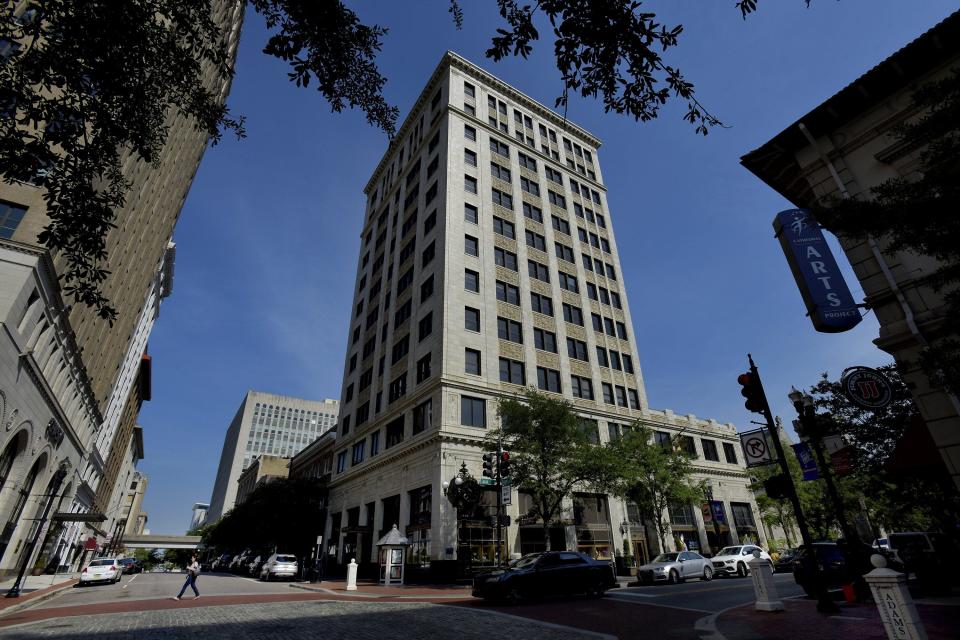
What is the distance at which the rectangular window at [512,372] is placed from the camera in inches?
1320

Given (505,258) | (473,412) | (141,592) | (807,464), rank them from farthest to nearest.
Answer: (505,258)
(473,412)
(141,592)
(807,464)

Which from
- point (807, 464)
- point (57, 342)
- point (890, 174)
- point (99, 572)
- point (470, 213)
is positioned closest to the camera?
point (890, 174)

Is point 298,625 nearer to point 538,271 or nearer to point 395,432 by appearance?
point 395,432

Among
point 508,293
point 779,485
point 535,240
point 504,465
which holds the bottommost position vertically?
point 779,485

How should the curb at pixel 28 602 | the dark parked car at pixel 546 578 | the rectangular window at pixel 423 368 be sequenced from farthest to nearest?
1. the rectangular window at pixel 423 368
2. the dark parked car at pixel 546 578
3. the curb at pixel 28 602

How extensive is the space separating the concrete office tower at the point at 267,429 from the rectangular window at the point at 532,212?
3957 inches

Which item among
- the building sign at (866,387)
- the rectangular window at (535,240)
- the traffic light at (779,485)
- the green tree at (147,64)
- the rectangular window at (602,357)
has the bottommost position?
the traffic light at (779,485)

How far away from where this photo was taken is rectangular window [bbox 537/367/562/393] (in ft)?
114

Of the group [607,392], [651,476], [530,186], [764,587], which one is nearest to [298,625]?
[764,587]

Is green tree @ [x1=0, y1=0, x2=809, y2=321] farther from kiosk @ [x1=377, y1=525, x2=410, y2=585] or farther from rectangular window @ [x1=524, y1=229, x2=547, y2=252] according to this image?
rectangular window @ [x1=524, y1=229, x2=547, y2=252]

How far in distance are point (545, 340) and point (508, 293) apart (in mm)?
4848

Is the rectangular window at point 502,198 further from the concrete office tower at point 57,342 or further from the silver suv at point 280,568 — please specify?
the silver suv at point 280,568

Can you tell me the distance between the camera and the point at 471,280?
117 feet

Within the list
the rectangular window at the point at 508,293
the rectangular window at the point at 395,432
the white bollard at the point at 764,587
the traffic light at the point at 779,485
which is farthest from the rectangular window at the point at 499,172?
the white bollard at the point at 764,587
